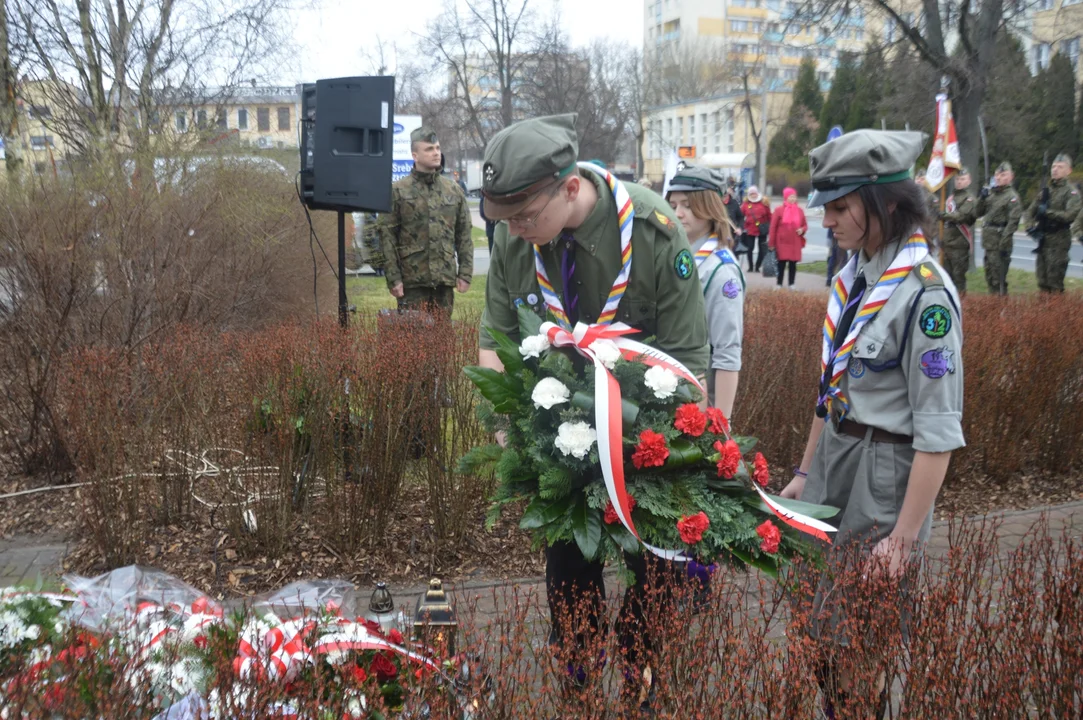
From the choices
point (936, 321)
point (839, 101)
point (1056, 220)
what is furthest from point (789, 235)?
point (839, 101)

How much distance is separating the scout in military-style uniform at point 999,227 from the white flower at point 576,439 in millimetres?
13353

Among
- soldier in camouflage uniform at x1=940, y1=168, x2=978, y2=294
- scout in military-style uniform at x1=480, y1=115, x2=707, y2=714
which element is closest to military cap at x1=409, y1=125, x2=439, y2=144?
scout in military-style uniform at x1=480, y1=115, x2=707, y2=714

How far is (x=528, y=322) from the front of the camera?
108 inches

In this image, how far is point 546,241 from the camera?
8.93 feet

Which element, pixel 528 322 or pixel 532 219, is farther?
pixel 528 322

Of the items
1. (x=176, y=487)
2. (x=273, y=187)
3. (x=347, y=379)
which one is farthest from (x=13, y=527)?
(x=273, y=187)

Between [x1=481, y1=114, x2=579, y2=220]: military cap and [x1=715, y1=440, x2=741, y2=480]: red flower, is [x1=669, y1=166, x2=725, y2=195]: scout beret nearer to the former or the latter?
[x1=481, y1=114, x2=579, y2=220]: military cap

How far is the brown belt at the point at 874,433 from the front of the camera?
97.9 inches

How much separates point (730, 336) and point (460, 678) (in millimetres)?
2283

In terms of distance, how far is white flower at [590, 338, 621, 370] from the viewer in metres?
2.52

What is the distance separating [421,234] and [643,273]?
520 centimetres

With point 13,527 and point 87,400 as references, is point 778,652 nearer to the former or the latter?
point 87,400

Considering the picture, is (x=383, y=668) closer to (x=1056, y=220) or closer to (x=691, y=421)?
(x=691, y=421)

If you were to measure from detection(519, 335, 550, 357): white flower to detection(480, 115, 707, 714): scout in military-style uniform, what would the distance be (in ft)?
0.93
